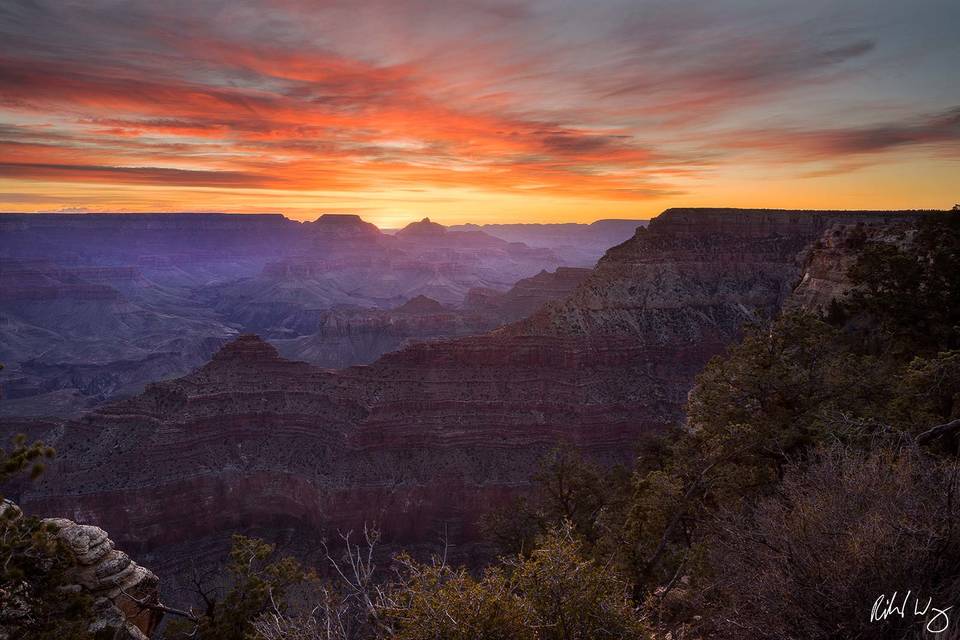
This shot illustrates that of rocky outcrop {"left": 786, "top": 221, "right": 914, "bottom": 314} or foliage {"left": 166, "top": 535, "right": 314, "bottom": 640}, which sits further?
rocky outcrop {"left": 786, "top": 221, "right": 914, "bottom": 314}

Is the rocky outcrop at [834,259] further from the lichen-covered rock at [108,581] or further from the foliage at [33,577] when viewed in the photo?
the foliage at [33,577]

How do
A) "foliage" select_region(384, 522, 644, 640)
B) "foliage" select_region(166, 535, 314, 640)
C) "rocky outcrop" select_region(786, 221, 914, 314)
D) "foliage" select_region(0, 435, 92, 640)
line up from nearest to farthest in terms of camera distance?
"foliage" select_region(384, 522, 644, 640), "foliage" select_region(0, 435, 92, 640), "foliage" select_region(166, 535, 314, 640), "rocky outcrop" select_region(786, 221, 914, 314)

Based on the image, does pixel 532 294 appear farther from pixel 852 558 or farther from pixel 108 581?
pixel 852 558

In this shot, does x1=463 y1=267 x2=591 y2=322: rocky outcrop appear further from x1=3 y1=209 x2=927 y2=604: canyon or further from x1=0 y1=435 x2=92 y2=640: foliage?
x1=0 y1=435 x2=92 y2=640: foliage

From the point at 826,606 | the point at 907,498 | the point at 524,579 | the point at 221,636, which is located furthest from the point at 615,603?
the point at 221,636

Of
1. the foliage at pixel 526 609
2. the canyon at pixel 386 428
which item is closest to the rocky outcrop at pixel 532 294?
the canyon at pixel 386 428

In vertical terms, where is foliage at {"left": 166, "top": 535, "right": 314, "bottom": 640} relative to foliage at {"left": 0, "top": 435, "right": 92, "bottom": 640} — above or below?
below
